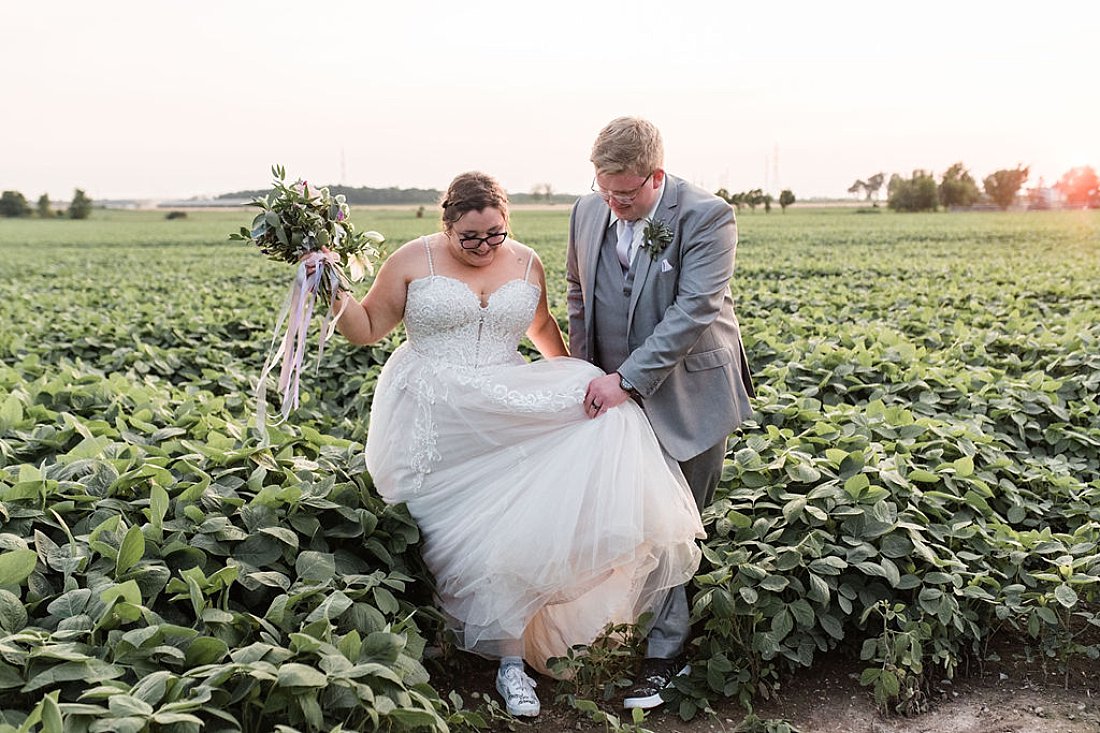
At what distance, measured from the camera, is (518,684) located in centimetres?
356

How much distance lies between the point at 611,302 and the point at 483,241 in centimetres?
57

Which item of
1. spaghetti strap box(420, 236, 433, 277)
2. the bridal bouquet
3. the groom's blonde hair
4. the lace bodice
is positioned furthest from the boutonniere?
the bridal bouquet

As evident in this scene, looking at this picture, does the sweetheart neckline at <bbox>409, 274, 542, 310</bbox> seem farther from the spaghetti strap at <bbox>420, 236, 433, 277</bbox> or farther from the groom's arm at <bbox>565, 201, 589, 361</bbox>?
the groom's arm at <bbox>565, 201, 589, 361</bbox>

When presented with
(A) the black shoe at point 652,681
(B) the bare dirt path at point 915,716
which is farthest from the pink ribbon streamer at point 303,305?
(A) the black shoe at point 652,681

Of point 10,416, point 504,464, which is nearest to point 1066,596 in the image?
point 504,464

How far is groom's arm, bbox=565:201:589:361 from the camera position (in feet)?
13.5

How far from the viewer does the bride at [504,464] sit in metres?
3.49

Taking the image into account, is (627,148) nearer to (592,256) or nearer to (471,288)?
(592,256)

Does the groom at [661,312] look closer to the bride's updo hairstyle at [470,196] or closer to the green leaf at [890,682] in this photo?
the bride's updo hairstyle at [470,196]

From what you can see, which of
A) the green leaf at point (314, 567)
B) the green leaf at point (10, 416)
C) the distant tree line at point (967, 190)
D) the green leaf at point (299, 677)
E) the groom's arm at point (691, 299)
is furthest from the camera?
the distant tree line at point (967, 190)

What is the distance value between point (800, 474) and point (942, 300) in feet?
29.3

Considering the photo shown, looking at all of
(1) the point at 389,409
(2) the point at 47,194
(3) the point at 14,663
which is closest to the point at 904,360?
(1) the point at 389,409

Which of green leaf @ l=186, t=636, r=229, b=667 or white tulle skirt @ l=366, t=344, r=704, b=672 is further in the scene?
white tulle skirt @ l=366, t=344, r=704, b=672

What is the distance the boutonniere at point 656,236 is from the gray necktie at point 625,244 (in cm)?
13
